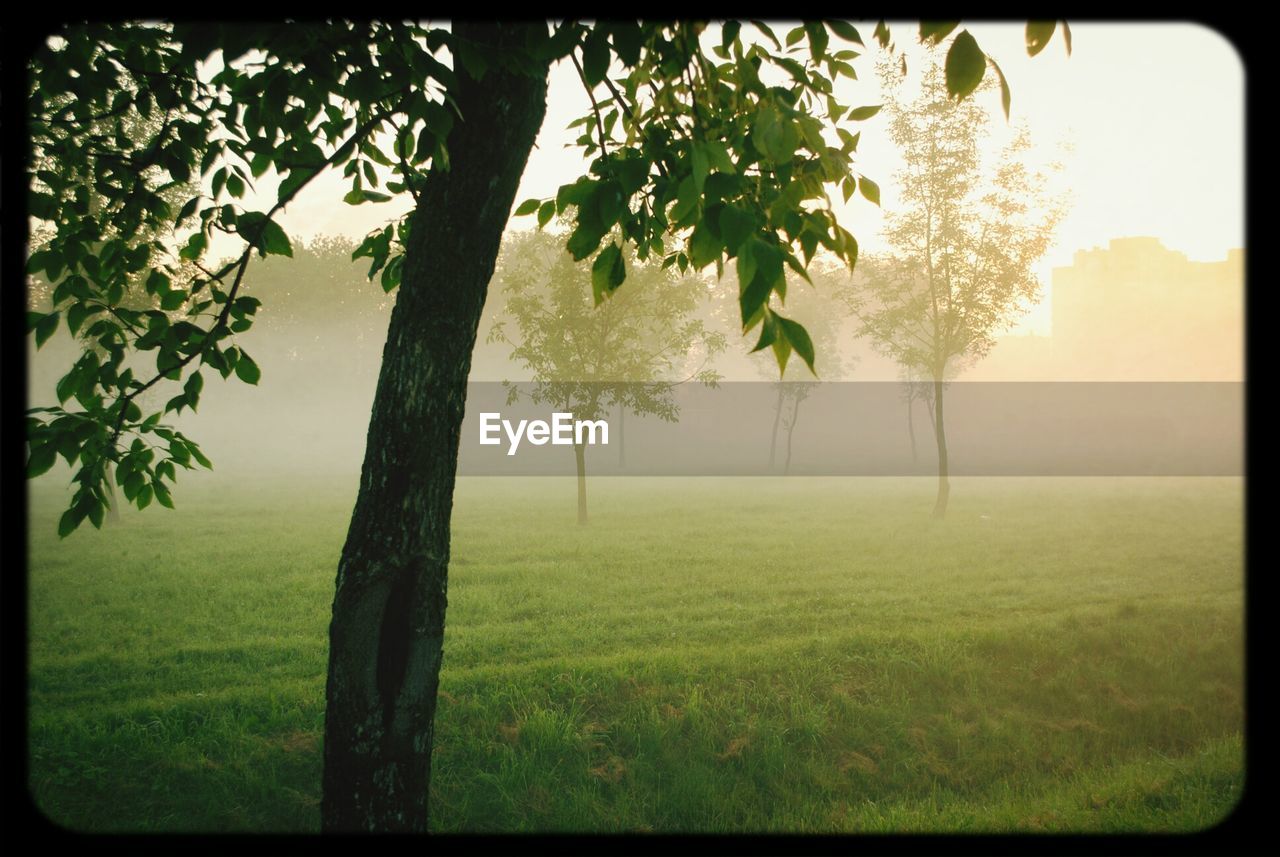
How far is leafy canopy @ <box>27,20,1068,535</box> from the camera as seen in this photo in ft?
6.30

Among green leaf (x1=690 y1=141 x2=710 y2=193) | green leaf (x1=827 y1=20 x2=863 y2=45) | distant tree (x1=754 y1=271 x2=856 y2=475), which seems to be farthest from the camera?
distant tree (x1=754 y1=271 x2=856 y2=475)

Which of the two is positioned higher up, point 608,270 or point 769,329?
point 608,270

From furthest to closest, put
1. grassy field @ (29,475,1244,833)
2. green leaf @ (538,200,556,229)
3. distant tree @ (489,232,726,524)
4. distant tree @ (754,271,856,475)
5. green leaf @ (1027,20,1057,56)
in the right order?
distant tree @ (754,271,856,475) → distant tree @ (489,232,726,524) → grassy field @ (29,475,1244,833) → green leaf @ (538,200,556,229) → green leaf @ (1027,20,1057,56)

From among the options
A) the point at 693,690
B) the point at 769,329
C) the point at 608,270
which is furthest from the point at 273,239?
the point at 693,690

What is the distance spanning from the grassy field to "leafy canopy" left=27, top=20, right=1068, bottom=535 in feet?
10.7

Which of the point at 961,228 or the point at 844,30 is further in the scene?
the point at 961,228

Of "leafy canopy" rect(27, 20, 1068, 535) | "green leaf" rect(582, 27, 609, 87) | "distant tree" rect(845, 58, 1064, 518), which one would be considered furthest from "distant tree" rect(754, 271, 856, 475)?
"green leaf" rect(582, 27, 609, 87)

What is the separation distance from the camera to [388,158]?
4.90 metres

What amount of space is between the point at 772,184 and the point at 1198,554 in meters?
16.5

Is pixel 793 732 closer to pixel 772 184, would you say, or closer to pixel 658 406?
pixel 772 184

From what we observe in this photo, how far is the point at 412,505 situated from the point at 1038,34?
290cm

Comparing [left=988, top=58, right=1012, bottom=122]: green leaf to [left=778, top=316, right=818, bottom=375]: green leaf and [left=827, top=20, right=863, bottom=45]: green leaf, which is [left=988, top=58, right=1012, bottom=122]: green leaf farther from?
[left=778, top=316, right=818, bottom=375]: green leaf

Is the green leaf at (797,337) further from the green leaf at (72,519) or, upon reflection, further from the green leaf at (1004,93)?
the green leaf at (72,519)

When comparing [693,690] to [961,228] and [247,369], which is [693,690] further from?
[961,228]
